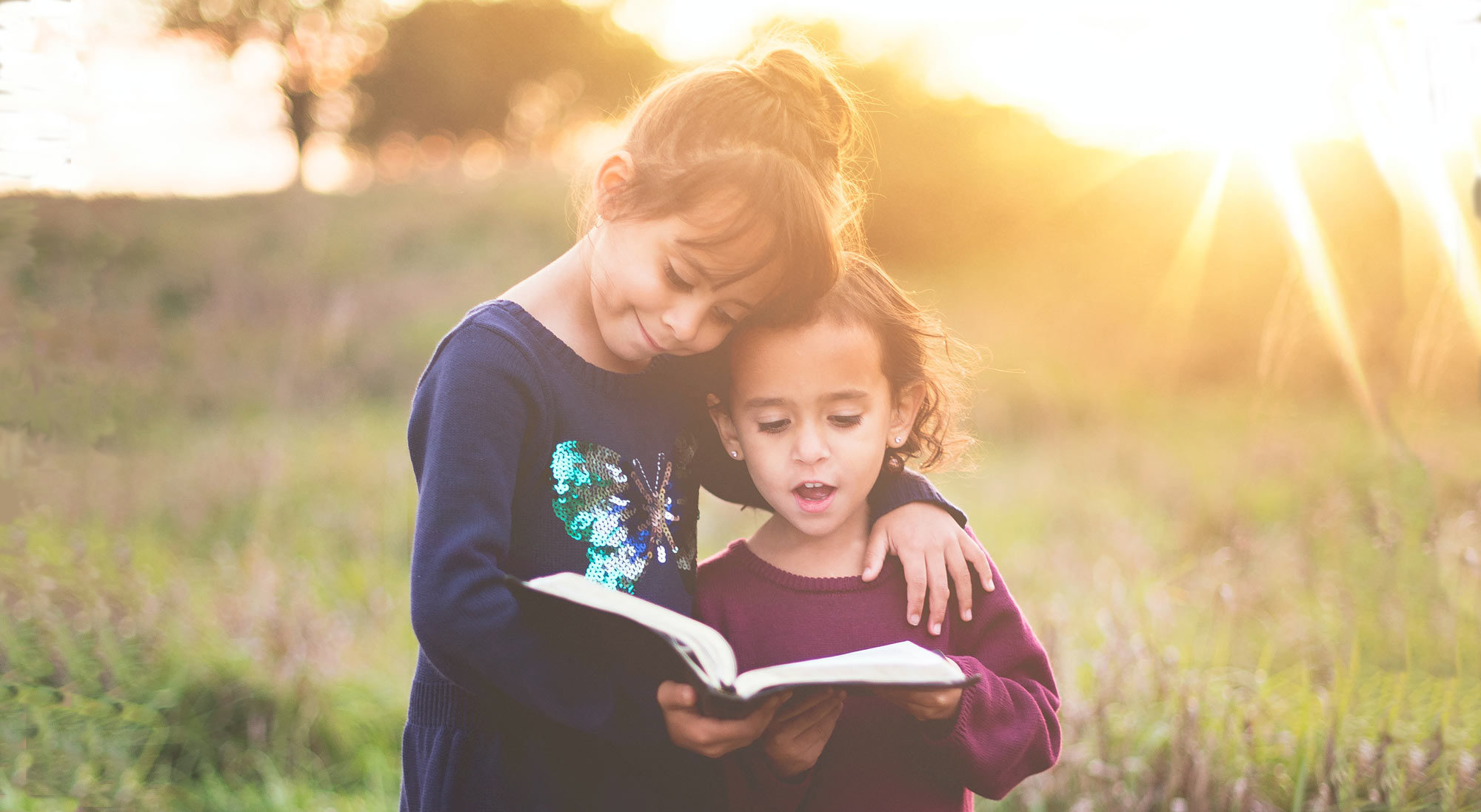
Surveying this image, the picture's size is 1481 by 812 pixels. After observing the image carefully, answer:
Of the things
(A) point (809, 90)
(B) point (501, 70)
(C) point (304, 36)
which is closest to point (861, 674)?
(A) point (809, 90)

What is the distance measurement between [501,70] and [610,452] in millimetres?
29472

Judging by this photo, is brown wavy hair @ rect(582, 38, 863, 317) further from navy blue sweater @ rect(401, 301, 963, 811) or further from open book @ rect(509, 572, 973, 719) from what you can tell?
open book @ rect(509, 572, 973, 719)

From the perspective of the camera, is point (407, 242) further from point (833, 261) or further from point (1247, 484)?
point (833, 261)

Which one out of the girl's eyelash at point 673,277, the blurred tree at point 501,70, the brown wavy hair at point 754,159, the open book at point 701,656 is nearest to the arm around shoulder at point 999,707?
the open book at point 701,656

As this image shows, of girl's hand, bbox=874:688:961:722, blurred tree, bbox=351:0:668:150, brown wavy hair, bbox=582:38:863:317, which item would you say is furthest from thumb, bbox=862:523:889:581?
blurred tree, bbox=351:0:668:150

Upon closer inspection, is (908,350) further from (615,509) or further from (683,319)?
(615,509)

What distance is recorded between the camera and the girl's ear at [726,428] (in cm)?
193

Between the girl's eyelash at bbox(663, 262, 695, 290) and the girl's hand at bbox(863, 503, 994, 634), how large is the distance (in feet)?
1.95

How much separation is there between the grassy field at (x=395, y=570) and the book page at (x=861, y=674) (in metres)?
1.00

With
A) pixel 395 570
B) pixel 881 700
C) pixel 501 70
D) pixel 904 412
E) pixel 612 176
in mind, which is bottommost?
pixel 395 570

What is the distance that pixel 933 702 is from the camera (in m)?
1.62

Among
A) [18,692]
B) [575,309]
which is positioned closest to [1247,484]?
[575,309]

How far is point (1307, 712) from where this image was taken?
2910 millimetres

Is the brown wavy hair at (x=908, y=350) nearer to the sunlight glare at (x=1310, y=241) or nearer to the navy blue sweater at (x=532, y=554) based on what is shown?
the navy blue sweater at (x=532, y=554)
